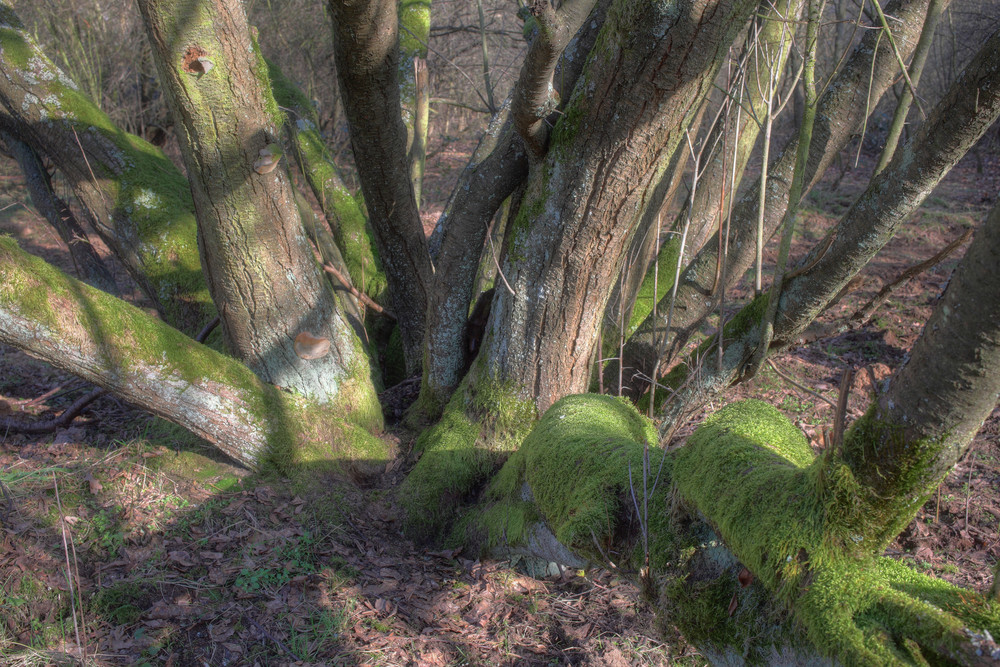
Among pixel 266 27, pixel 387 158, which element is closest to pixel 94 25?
pixel 266 27

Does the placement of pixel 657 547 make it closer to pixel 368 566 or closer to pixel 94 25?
pixel 368 566

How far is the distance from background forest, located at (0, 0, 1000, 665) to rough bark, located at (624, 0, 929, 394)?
0.03 metres

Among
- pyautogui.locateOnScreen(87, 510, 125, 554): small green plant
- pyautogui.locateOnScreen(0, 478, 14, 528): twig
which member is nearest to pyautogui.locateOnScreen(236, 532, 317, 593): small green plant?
pyautogui.locateOnScreen(87, 510, 125, 554): small green plant

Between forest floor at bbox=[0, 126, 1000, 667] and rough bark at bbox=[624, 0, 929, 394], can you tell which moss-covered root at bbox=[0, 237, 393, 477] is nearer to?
forest floor at bbox=[0, 126, 1000, 667]

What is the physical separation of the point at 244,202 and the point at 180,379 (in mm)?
1002

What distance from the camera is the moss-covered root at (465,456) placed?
3484 millimetres

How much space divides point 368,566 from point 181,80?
263 cm

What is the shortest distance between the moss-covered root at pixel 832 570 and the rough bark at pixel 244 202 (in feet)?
8.56

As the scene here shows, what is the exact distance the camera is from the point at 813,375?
5.39m

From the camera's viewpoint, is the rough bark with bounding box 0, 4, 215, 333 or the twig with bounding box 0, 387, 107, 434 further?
the rough bark with bounding box 0, 4, 215, 333

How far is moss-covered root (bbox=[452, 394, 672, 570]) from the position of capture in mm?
2070

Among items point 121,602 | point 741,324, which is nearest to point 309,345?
point 121,602

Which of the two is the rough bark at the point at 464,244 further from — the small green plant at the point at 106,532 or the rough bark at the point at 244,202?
the small green plant at the point at 106,532

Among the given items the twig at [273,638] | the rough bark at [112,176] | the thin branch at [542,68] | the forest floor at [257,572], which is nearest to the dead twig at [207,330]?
the rough bark at [112,176]
